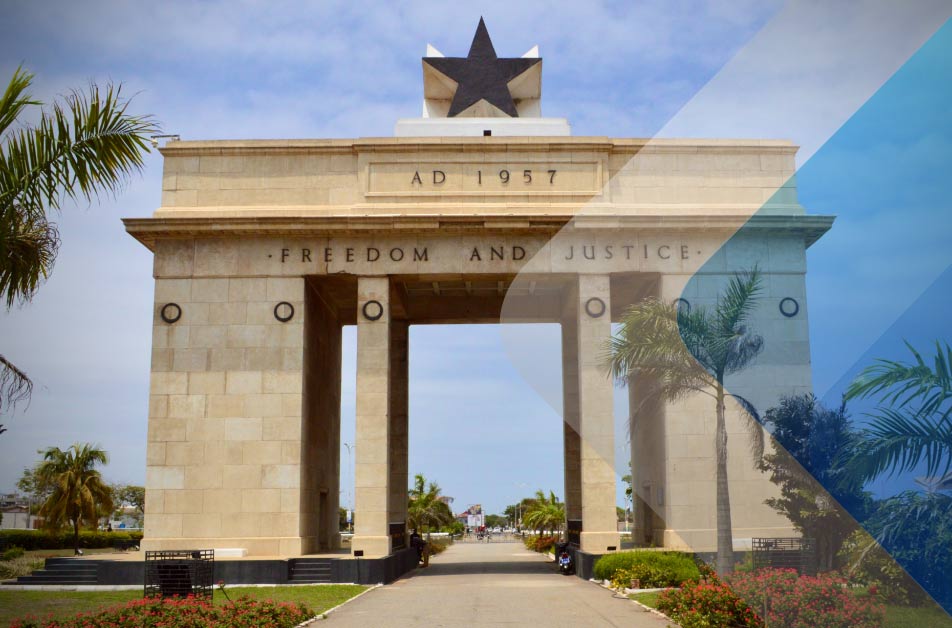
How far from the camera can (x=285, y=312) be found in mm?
35469

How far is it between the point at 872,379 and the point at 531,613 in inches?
701

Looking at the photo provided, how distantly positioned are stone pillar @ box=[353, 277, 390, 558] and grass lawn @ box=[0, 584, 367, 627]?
339 centimetres

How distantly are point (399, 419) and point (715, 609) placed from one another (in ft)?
101

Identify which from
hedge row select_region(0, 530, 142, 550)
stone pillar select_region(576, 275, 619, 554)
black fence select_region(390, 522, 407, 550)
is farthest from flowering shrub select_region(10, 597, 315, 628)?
hedge row select_region(0, 530, 142, 550)

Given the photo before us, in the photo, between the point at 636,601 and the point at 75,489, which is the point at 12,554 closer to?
the point at 75,489

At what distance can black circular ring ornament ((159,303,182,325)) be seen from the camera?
3550 centimetres

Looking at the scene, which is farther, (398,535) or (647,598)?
(398,535)

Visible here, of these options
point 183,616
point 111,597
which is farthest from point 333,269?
point 183,616

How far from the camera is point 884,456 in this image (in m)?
4.57

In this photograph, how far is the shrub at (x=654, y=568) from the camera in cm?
2548

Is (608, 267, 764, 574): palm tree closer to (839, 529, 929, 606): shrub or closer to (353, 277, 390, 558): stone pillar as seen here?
(839, 529, 929, 606): shrub

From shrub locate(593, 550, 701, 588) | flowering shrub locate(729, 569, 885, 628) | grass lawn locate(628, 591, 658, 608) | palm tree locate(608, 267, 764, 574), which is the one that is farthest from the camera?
shrub locate(593, 550, 701, 588)

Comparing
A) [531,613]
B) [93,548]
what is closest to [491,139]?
[531,613]

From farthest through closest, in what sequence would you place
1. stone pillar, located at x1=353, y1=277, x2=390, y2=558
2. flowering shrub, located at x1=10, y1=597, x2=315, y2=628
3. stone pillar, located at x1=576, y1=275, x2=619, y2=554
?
stone pillar, located at x1=353, y1=277, x2=390, y2=558 → stone pillar, located at x1=576, y1=275, x2=619, y2=554 → flowering shrub, located at x1=10, y1=597, x2=315, y2=628
